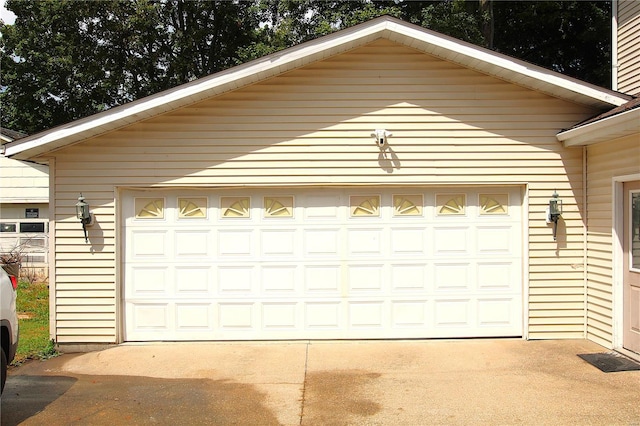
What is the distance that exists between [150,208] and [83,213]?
2.87ft

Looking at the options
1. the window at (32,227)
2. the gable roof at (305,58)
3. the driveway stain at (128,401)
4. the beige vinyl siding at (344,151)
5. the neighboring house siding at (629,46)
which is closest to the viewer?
the driveway stain at (128,401)

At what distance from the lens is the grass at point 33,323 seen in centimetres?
746

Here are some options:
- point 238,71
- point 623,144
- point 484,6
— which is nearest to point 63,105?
point 484,6

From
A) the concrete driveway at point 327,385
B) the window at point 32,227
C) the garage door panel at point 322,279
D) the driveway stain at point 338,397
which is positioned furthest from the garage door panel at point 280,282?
the window at point 32,227

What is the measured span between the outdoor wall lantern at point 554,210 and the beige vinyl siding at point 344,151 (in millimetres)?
98

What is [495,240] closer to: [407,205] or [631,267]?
[407,205]

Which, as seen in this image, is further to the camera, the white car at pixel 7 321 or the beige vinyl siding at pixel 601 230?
the beige vinyl siding at pixel 601 230

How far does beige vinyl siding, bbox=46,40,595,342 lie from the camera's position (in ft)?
25.2

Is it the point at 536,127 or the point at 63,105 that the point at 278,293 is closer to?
the point at 536,127

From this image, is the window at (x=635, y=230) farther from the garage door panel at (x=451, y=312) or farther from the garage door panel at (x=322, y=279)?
the garage door panel at (x=322, y=279)

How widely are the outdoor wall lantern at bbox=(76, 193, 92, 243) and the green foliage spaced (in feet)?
38.5

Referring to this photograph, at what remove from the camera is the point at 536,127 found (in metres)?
7.74

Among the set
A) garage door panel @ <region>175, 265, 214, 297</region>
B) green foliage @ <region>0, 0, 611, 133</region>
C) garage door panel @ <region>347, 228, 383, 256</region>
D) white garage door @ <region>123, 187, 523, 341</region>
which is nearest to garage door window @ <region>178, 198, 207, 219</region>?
white garage door @ <region>123, 187, 523, 341</region>

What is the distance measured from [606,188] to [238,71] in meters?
5.02
